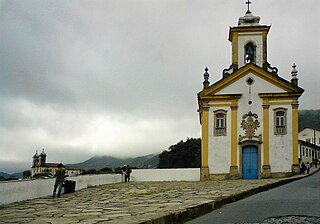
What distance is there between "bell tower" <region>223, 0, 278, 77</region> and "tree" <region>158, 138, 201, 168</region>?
103 ft

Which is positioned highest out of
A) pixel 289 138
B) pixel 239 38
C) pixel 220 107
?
pixel 239 38

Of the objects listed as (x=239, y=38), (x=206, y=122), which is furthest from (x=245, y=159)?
(x=239, y=38)

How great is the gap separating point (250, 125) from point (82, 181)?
13876 millimetres

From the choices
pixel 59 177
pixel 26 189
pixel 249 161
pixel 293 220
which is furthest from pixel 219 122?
pixel 293 220

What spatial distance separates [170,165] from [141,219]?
199 ft

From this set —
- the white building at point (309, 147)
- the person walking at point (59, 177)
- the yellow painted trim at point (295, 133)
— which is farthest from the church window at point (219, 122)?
the white building at point (309, 147)

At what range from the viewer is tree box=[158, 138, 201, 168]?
67.1 m

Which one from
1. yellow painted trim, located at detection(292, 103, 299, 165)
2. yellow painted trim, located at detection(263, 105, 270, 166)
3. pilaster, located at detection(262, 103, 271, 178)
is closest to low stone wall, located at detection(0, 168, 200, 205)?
pilaster, located at detection(262, 103, 271, 178)

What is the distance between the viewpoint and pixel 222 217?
10.1 m

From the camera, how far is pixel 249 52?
35562mm

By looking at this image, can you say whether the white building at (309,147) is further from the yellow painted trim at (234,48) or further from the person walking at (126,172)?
the person walking at (126,172)

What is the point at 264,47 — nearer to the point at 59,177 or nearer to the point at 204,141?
the point at 204,141

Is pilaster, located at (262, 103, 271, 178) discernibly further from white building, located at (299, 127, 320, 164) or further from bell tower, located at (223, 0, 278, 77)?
white building, located at (299, 127, 320, 164)

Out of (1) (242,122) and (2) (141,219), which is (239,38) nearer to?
(1) (242,122)
